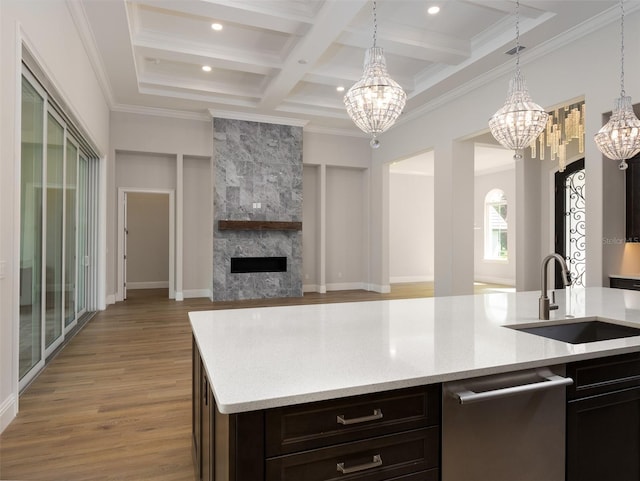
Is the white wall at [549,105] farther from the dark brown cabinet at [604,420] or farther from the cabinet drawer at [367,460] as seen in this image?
the cabinet drawer at [367,460]

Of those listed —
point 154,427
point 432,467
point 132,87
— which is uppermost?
point 132,87

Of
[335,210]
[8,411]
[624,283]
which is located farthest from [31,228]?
[335,210]

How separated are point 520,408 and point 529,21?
4.96 m

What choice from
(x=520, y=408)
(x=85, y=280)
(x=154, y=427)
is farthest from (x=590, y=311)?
(x=85, y=280)

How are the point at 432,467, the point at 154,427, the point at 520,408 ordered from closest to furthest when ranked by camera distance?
the point at 432,467 → the point at 520,408 → the point at 154,427

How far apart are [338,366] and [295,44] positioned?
5195 mm

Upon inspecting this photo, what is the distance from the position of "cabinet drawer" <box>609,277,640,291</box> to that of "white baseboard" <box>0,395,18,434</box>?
5.52 m

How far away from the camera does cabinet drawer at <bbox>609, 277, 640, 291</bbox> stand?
168 inches

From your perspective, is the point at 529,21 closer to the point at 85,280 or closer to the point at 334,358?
the point at 334,358

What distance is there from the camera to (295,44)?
548 cm

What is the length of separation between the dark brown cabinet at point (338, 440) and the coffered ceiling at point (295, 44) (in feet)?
14.0

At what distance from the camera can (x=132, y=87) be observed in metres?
6.61

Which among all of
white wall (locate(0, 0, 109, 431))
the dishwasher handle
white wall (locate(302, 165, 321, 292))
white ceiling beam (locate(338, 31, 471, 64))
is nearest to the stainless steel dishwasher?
the dishwasher handle

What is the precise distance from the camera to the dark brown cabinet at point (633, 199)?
4.40 meters
